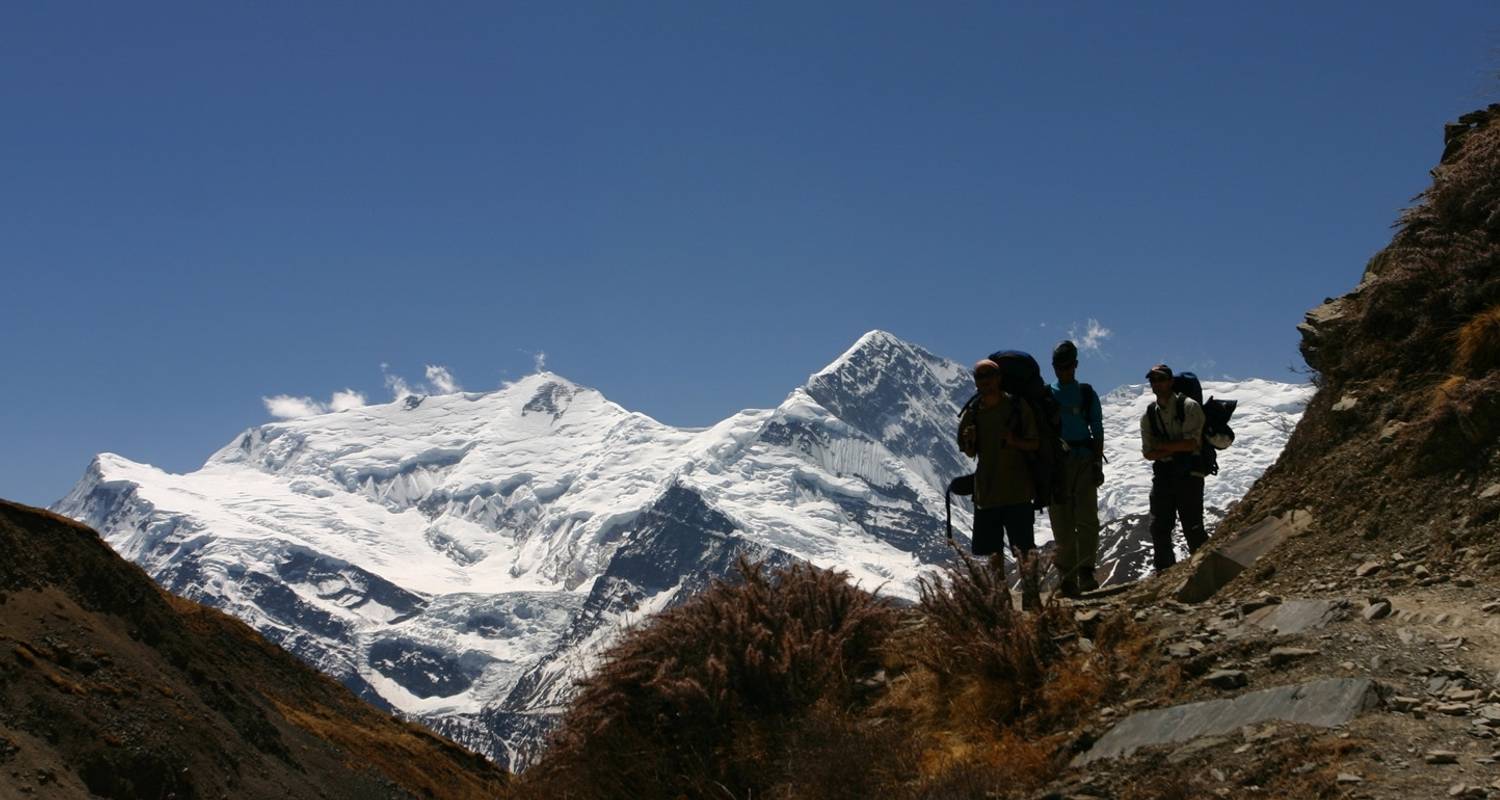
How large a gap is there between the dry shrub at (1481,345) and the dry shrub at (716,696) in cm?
490

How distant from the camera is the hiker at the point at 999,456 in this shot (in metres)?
11.6

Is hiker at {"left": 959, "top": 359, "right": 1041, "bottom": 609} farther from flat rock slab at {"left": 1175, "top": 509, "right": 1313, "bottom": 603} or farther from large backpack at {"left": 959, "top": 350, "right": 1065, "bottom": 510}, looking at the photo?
flat rock slab at {"left": 1175, "top": 509, "right": 1313, "bottom": 603}

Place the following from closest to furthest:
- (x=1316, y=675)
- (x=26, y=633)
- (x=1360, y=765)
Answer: (x=1360, y=765) → (x=1316, y=675) → (x=26, y=633)

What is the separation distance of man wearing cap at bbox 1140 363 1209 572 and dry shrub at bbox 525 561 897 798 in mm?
3701

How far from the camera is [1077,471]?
42.2ft

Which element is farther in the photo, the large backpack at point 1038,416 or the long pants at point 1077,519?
the long pants at point 1077,519

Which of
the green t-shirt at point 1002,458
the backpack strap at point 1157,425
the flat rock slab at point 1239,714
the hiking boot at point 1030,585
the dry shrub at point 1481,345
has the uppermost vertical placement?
the backpack strap at point 1157,425

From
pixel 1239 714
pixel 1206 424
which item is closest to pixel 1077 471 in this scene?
pixel 1206 424

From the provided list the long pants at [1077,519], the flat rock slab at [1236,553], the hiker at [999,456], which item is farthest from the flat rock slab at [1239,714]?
the long pants at [1077,519]

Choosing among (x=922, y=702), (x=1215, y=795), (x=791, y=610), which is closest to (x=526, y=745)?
(x=791, y=610)

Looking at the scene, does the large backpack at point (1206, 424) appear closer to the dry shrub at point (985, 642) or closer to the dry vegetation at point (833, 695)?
the dry vegetation at point (833, 695)

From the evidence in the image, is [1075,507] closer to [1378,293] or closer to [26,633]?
[1378,293]

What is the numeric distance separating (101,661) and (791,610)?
29.7ft

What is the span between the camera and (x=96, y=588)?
17281 millimetres
